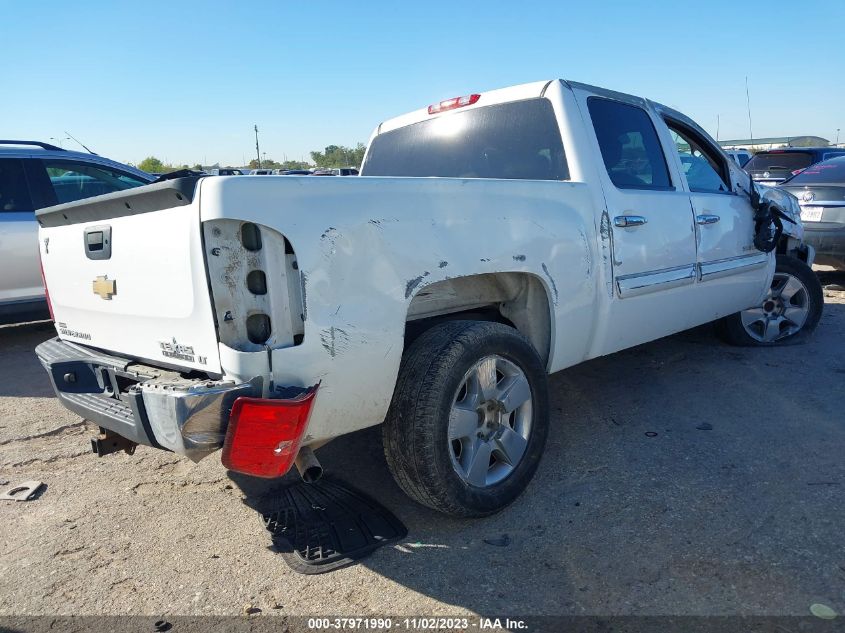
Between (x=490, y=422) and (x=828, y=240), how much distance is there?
633cm

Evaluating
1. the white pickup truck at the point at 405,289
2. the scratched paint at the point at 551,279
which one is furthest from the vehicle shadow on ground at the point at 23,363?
the scratched paint at the point at 551,279

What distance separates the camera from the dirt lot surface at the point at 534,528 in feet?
8.14

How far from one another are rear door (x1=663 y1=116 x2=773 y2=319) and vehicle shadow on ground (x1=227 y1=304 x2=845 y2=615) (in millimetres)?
699

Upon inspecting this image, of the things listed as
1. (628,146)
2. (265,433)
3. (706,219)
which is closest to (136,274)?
(265,433)

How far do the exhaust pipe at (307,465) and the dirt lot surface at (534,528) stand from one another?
415 mm

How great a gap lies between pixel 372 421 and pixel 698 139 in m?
3.48

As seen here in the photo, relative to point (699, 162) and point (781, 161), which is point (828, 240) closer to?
point (699, 162)

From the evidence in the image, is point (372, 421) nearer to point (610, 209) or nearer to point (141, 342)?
point (141, 342)

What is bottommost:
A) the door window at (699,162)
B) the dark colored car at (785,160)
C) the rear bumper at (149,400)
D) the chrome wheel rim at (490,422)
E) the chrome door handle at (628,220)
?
the chrome wheel rim at (490,422)

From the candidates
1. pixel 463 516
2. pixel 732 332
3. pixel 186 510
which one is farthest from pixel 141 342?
pixel 732 332

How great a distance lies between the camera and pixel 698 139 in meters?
4.81

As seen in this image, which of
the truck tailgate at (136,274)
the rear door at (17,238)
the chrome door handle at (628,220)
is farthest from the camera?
the rear door at (17,238)

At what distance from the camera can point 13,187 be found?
618cm

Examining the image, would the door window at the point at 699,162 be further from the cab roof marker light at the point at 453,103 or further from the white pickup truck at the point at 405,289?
the cab roof marker light at the point at 453,103
